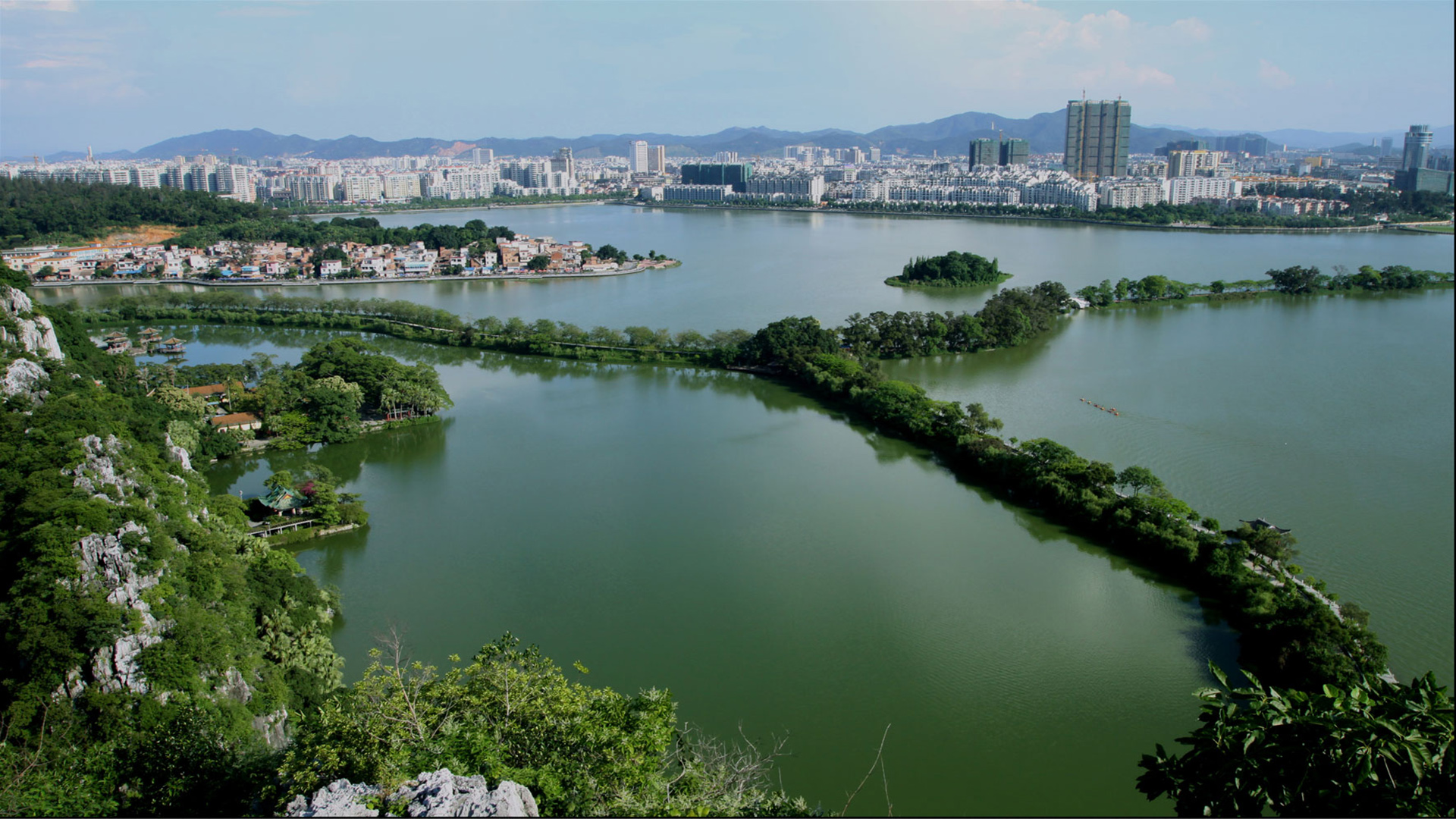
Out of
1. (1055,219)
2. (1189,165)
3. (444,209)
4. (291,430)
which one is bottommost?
(291,430)

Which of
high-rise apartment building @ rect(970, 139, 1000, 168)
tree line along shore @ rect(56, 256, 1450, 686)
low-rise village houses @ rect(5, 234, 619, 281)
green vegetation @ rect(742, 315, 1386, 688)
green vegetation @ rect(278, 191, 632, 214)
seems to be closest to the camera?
green vegetation @ rect(742, 315, 1386, 688)

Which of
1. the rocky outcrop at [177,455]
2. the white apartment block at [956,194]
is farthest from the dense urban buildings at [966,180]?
the rocky outcrop at [177,455]

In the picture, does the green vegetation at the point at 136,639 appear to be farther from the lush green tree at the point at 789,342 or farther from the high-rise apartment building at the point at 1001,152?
the high-rise apartment building at the point at 1001,152

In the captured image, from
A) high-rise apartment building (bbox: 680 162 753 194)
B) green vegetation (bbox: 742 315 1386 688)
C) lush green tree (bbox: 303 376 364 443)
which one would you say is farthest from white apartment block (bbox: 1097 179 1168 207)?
lush green tree (bbox: 303 376 364 443)

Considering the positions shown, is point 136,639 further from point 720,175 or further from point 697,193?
point 720,175

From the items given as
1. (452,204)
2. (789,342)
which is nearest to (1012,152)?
(452,204)

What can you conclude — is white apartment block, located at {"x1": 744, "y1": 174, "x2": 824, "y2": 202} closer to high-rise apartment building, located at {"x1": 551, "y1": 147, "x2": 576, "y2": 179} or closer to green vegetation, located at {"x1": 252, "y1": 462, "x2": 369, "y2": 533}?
high-rise apartment building, located at {"x1": 551, "y1": 147, "x2": 576, "y2": 179}
